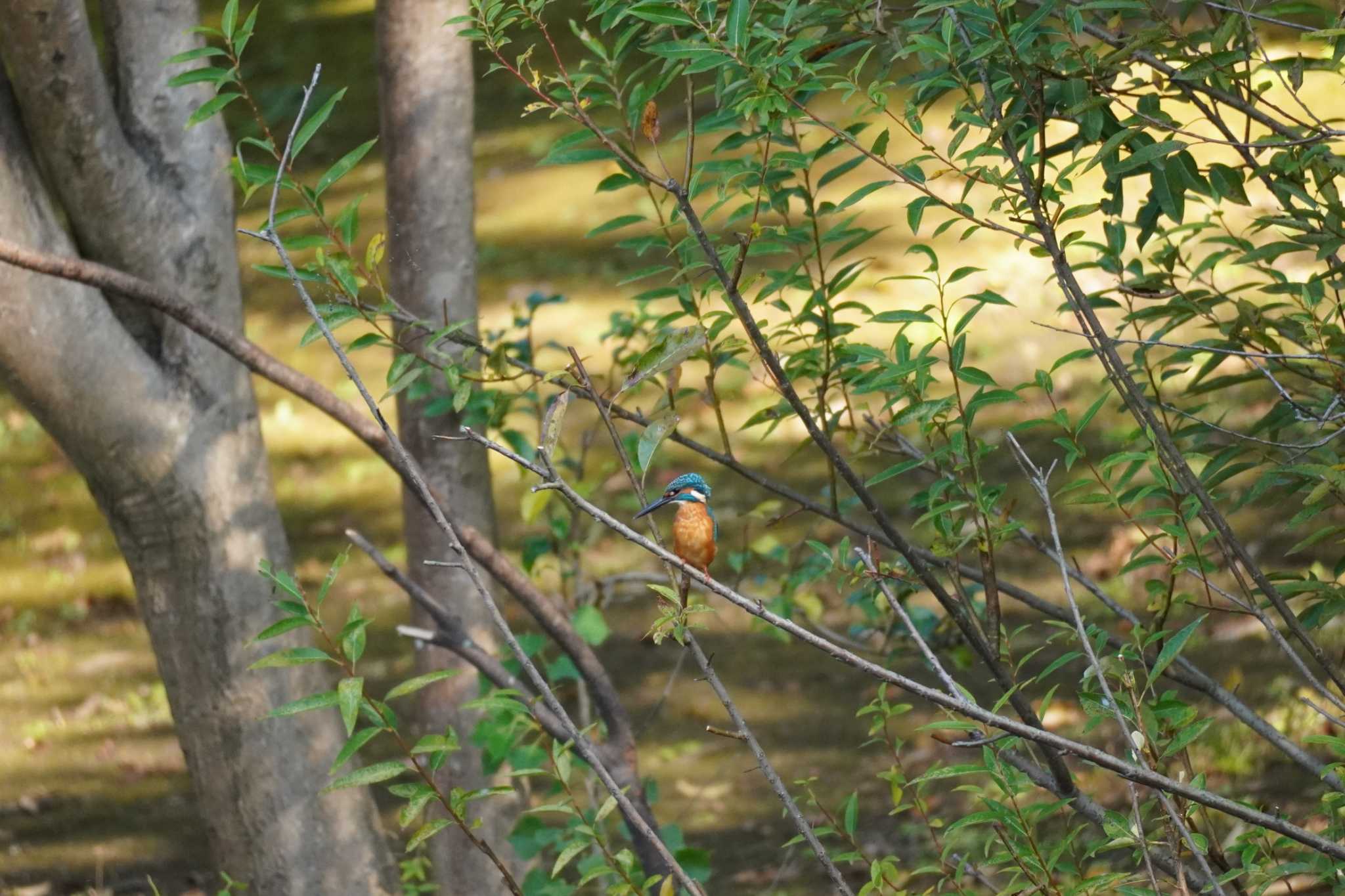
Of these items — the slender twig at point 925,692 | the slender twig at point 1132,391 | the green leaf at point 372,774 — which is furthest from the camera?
the green leaf at point 372,774

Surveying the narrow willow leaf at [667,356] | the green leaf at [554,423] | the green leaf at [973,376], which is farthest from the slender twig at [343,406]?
the green leaf at [554,423]

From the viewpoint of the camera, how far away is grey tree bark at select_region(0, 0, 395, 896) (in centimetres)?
264

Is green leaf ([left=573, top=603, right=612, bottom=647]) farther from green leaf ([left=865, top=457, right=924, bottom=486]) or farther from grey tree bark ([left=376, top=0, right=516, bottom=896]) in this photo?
green leaf ([left=865, top=457, right=924, bottom=486])

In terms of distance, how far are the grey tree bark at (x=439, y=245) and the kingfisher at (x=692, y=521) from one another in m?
1.69

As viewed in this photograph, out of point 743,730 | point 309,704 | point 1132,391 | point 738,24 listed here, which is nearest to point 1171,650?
point 1132,391

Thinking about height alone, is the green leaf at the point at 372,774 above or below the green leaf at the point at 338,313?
below

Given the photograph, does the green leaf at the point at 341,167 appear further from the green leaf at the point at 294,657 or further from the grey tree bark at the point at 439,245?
the grey tree bark at the point at 439,245

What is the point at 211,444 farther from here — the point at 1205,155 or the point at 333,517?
the point at 1205,155

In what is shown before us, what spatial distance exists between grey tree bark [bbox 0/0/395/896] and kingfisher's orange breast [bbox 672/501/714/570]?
64.3 inches

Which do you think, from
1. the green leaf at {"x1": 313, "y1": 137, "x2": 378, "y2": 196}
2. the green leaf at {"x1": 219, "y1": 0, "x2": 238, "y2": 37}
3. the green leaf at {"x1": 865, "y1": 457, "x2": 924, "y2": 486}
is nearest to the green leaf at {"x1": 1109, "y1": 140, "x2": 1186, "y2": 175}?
the green leaf at {"x1": 865, "y1": 457, "x2": 924, "y2": 486}

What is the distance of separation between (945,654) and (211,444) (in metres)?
1.60

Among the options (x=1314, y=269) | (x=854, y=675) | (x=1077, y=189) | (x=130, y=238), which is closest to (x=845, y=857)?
(x=130, y=238)

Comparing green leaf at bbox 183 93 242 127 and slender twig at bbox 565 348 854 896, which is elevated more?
green leaf at bbox 183 93 242 127

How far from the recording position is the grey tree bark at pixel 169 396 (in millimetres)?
2637
